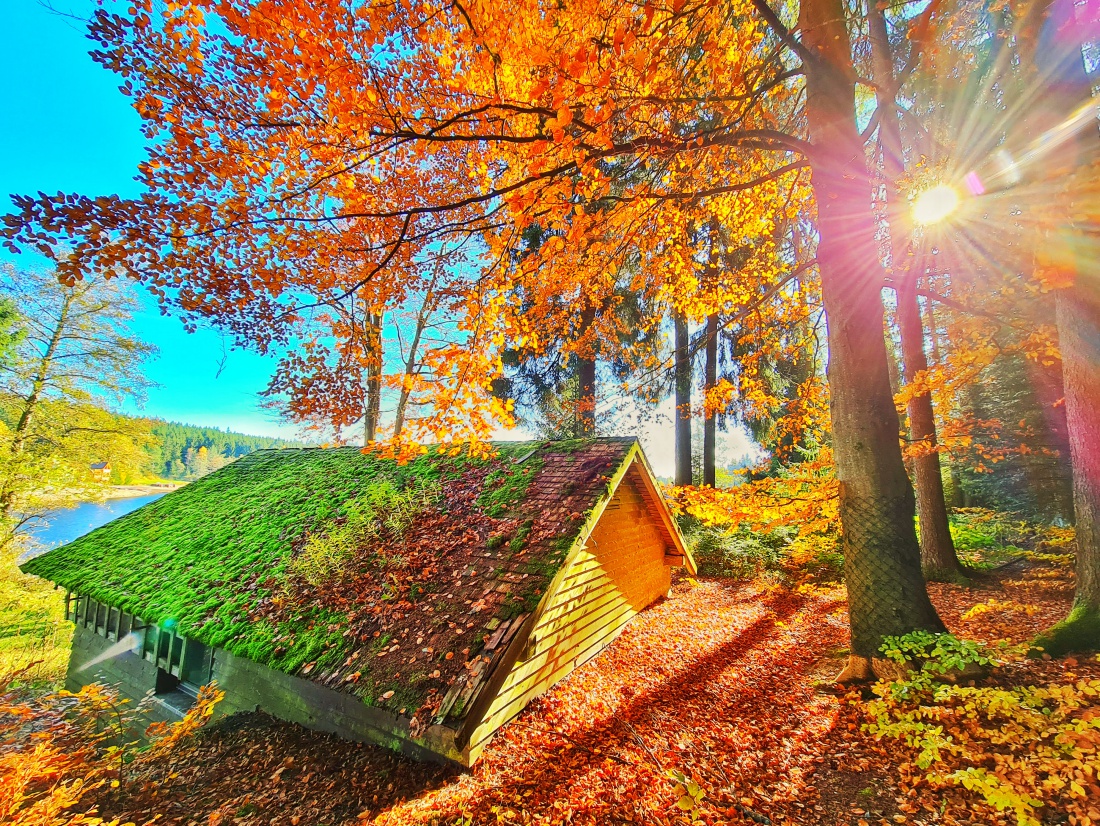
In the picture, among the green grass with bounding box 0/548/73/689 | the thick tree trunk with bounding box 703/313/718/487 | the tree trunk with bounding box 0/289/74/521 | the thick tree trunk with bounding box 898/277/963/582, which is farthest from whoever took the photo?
the thick tree trunk with bounding box 703/313/718/487

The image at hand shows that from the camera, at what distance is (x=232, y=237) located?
138 inches

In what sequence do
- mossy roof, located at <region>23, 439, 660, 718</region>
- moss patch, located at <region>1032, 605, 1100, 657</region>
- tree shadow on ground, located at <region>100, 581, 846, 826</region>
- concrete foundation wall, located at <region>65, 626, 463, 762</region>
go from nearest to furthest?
tree shadow on ground, located at <region>100, 581, 846, 826</region> → moss patch, located at <region>1032, 605, 1100, 657</region> → concrete foundation wall, located at <region>65, 626, 463, 762</region> → mossy roof, located at <region>23, 439, 660, 718</region>

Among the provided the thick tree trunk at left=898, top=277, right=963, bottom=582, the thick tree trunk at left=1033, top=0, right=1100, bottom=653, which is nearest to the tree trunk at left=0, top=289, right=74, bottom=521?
the thick tree trunk at left=1033, top=0, right=1100, bottom=653

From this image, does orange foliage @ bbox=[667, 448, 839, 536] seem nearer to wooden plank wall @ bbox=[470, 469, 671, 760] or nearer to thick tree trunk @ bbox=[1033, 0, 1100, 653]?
wooden plank wall @ bbox=[470, 469, 671, 760]

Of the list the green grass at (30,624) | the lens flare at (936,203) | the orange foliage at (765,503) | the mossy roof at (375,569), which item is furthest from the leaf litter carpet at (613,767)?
the green grass at (30,624)

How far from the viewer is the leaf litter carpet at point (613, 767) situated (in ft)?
10.4

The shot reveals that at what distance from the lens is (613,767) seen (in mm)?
3896

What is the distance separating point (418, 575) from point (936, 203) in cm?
1073

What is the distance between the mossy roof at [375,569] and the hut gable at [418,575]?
0.03 m

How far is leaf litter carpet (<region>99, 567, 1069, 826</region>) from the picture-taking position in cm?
316

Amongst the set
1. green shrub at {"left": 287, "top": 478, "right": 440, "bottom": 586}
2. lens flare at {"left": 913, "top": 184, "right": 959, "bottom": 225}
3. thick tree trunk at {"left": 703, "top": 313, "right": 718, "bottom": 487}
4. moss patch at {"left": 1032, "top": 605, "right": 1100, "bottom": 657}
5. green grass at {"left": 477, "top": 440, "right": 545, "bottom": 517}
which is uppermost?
lens flare at {"left": 913, "top": 184, "right": 959, "bottom": 225}

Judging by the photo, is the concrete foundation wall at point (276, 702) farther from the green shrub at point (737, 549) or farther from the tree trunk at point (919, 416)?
the tree trunk at point (919, 416)

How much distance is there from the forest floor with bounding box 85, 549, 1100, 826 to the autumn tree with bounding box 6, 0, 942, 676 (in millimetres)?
1092

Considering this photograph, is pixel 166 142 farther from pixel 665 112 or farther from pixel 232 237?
pixel 665 112
